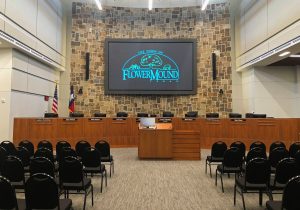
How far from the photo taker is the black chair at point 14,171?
3.78 meters

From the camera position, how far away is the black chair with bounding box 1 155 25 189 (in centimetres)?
378

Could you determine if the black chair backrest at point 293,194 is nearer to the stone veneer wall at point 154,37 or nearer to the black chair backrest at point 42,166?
the black chair backrest at point 42,166

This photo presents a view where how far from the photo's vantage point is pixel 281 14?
9.00 meters

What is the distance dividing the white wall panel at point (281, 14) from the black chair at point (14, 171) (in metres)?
8.80

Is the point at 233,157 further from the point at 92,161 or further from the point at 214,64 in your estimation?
the point at 214,64

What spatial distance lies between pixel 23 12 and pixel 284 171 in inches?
388

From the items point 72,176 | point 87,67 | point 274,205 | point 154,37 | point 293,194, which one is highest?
point 154,37

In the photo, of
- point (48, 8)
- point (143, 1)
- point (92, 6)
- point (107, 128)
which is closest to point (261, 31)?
point (143, 1)

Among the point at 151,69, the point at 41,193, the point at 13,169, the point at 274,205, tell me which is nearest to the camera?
the point at 41,193

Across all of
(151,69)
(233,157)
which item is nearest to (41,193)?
(233,157)

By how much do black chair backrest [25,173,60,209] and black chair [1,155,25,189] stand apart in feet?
3.70

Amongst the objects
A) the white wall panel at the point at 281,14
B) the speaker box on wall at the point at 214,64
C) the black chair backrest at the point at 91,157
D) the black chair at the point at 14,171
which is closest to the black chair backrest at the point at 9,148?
the black chair at the point at 14,171

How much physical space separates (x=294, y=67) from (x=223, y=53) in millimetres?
3450

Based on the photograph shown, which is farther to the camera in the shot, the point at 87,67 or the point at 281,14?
the point at 87,67
